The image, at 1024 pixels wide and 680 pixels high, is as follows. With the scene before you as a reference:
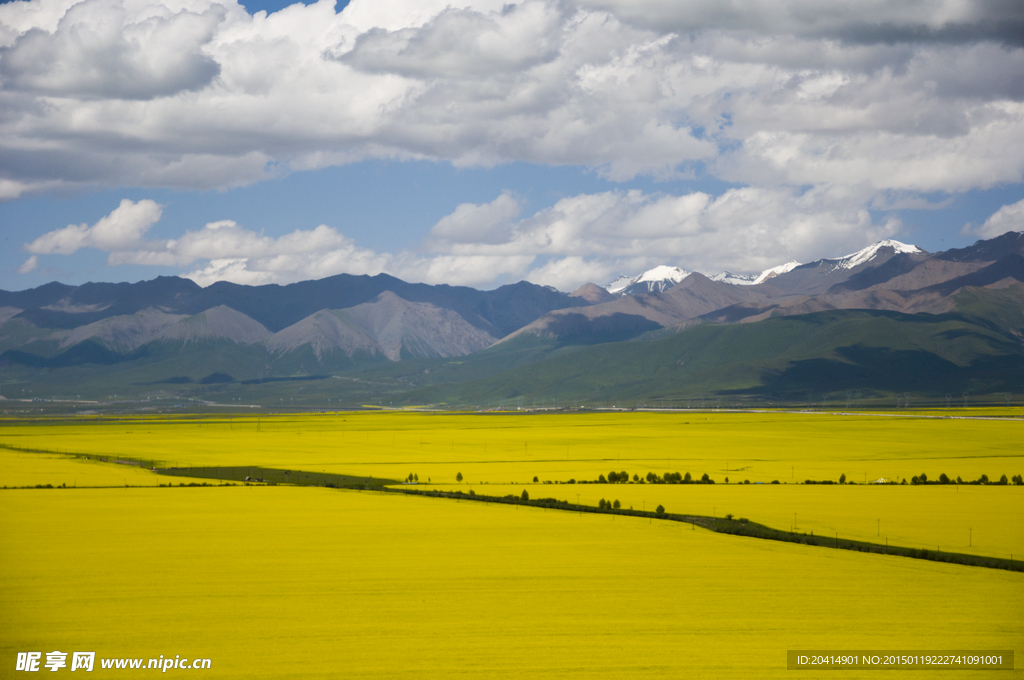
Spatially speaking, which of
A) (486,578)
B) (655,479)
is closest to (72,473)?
(655,479)

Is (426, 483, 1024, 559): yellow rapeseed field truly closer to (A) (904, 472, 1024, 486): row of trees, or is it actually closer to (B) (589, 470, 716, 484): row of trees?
(A) (904, 472, 1024, 486): row of trees

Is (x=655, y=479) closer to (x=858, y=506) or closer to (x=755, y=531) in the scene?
(x=858, y=506)

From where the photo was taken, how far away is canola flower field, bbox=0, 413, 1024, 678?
2588 centimetres

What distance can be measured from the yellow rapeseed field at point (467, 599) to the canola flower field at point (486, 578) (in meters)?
0.11

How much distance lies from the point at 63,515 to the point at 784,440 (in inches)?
3762

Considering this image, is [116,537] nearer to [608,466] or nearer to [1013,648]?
[1013,648]

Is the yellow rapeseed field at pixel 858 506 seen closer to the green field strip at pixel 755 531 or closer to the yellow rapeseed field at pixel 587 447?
the green field strip at pixel 755 531

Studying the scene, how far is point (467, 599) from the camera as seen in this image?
103 ft

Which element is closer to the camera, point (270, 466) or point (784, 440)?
point (270, 466)

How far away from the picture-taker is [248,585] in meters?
33.3

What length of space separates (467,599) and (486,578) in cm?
346

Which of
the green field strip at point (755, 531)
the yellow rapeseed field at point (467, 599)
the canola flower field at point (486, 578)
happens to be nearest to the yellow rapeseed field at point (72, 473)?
the canola flower field at point (486, 578)

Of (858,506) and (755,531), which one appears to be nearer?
(755,531)

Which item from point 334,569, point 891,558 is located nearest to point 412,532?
point 334,569
